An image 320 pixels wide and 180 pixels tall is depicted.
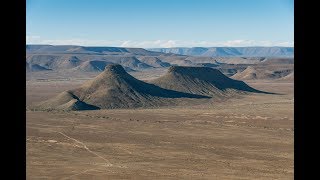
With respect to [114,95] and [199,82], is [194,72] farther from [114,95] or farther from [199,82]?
[114,95]

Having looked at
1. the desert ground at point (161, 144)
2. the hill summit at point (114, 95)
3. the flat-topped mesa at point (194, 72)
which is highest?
the flat-topped mesa at point (194, 72)

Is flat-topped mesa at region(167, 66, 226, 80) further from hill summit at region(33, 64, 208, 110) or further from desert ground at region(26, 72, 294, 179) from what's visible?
desert ground at region(26, 72, 294, 179)

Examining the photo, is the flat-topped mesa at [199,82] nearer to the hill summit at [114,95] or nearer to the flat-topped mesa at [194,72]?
the flat-topped mesa at [194,72]

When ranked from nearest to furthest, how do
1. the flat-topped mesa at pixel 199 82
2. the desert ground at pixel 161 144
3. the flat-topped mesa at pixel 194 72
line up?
the desert ground at pixel 161 144 < the flat-topped mesa at pixel 199 82 < the flat-topped mesa at pixel 194 72

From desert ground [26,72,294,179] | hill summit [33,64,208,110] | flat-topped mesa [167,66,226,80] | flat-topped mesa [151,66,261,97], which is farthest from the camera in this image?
flat-topped mesa [167,66,226,80]

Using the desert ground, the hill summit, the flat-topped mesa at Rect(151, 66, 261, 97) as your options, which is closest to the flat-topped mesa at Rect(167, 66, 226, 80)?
the flat-topped mesa at Rect(151, 66, 261, 97)

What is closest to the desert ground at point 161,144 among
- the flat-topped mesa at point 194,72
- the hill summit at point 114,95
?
the hill summit at point 114,95

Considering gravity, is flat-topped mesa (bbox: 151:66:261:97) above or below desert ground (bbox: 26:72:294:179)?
above

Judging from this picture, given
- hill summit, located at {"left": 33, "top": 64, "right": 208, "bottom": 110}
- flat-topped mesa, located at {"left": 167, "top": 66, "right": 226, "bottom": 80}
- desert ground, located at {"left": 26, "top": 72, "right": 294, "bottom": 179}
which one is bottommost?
desert ground, located at {"left": 26, "top": 72, "right": 294, "bottom": 179}

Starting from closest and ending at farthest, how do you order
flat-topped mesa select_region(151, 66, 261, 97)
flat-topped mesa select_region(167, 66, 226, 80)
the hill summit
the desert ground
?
the desert ground, the hill summit, flat-topped mesa select_region(151, 66, 261, 97), flat-topped mesa select_region(167, 66, 226, 80)
